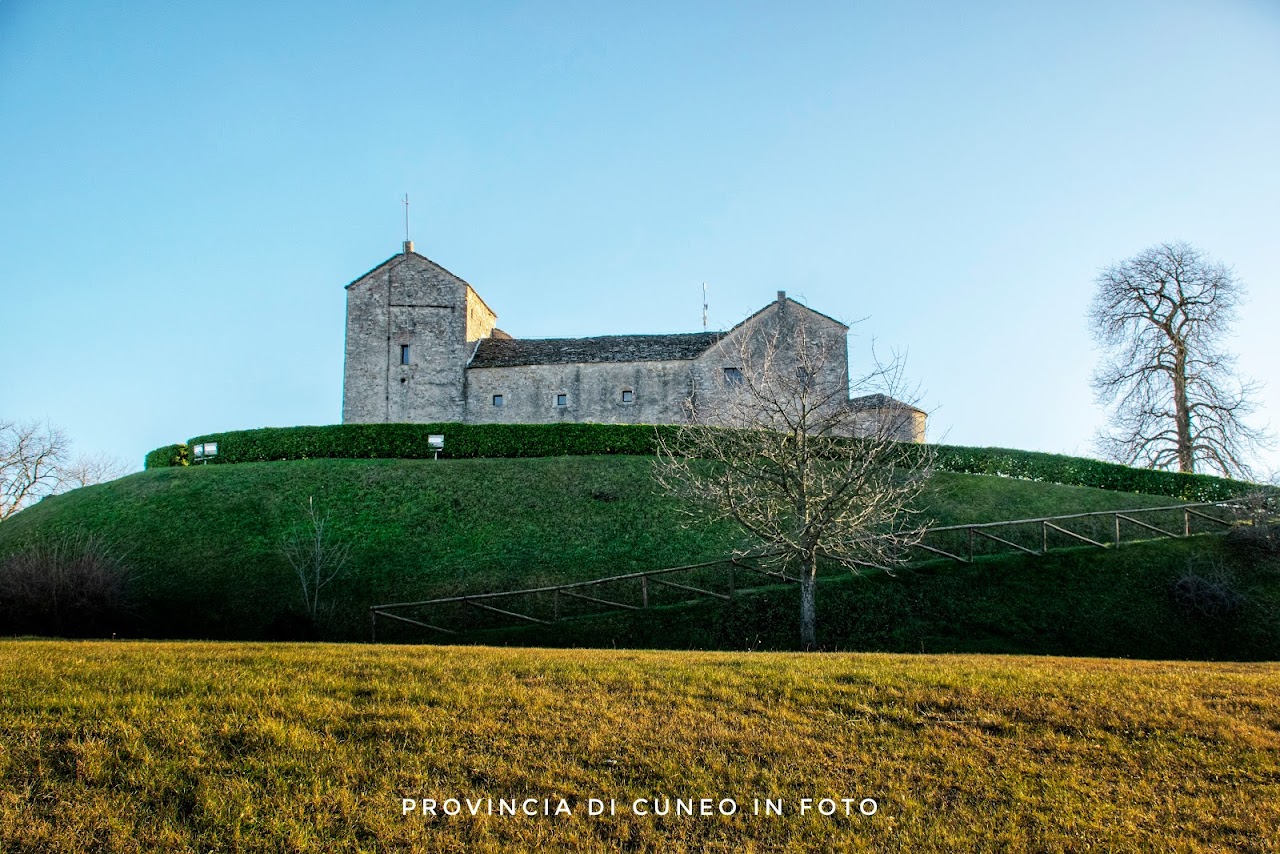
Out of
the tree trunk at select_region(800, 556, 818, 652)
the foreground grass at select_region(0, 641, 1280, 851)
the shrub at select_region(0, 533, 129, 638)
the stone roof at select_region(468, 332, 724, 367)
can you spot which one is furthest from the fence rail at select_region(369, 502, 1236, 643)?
the stone roof at select_region(468, 332, 724, 367)

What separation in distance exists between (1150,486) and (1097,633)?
Answer: 48.9 feet

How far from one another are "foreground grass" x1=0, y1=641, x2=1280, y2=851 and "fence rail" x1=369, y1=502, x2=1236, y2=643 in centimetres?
807

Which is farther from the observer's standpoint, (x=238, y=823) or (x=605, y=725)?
(x=605, y=725)

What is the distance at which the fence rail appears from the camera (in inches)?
724

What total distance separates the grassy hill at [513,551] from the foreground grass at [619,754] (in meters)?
7.79

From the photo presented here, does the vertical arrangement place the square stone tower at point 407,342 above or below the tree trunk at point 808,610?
above

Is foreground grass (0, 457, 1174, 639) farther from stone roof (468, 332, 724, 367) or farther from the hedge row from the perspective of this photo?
stone roof (468, 332, 724, 367)

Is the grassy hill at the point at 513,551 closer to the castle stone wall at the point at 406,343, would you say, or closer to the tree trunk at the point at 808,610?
the tree trunk at the point at 808,610

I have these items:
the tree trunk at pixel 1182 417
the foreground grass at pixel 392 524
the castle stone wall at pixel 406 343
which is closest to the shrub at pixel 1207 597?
the foreground grass at pixel 392 524

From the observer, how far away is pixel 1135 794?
21.4ft

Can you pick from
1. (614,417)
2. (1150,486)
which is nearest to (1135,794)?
(1150,486)

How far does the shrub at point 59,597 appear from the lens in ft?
56.7

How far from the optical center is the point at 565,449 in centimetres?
2967

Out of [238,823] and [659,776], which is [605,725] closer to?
[659,776]
